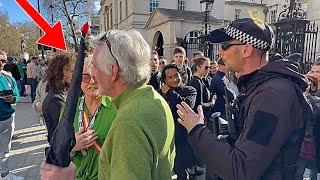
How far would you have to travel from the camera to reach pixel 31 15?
2.19 meters

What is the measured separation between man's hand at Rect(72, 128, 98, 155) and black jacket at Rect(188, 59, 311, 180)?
2.70 ft

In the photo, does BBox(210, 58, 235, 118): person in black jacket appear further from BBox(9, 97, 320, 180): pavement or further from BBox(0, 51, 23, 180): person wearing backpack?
BBox(0, 51, 23, 180): person wearing backpack

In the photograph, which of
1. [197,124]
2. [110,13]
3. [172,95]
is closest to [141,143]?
[197,124]

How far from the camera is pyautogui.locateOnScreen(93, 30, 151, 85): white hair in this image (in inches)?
51.5

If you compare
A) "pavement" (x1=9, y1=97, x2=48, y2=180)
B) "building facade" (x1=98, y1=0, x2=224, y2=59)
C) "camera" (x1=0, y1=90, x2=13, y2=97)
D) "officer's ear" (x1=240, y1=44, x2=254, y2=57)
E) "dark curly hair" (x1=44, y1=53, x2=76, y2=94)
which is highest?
"building facade" (x1=98, y1=0, x2=224, y2=59)

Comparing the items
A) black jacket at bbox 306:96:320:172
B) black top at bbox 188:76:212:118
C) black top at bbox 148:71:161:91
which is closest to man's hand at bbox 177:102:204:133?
black jacket at bbox 306:96:320:172

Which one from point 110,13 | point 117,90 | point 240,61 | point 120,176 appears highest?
point 110,13

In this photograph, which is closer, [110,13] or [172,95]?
[172,95]

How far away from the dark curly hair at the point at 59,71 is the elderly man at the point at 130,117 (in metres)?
1.52

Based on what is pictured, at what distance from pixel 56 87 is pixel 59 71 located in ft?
0.64

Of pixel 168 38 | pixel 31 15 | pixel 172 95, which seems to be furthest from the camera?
pixel 168 38

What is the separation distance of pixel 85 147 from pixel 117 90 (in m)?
0.78

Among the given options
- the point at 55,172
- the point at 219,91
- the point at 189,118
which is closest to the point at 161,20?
the point at 219,91

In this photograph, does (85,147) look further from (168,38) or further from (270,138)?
(168,38)
